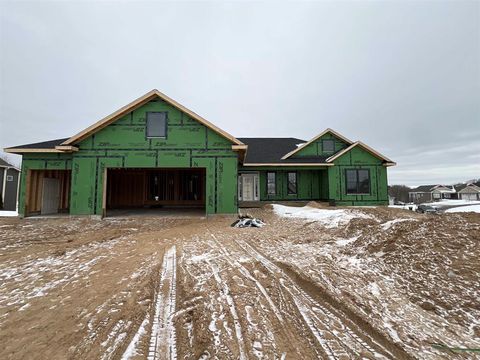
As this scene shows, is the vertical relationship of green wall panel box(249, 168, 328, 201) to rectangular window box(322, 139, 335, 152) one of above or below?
below

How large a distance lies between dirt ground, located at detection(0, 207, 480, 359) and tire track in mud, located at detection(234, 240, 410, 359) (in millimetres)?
14

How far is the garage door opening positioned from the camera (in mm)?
13048

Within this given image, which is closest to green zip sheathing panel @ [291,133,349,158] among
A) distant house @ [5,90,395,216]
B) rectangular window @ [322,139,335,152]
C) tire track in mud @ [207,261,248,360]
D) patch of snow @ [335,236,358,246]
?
rectangular window @ [322,139,335,152]

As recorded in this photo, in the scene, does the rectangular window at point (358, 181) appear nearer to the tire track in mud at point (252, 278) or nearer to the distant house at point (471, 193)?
the tire track in mud at point (252, 278)

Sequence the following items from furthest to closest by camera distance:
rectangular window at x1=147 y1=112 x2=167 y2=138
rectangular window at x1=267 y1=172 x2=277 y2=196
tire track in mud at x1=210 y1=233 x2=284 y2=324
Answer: rectangular window at x1=267 y1=172 x2=277 y2=196 → rectangular window at x1=147 y1=112 x2=167 y2=138 → tire track in mud at x1=210 y1=233 x2=284 y2=324

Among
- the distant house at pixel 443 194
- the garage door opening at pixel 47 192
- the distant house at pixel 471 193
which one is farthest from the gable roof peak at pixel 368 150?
the distant house at pixel 443 194

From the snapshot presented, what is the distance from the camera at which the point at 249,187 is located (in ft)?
60.0

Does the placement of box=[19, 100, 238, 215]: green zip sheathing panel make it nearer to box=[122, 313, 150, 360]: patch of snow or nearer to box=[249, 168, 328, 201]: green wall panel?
box=[249, 168, 328, 201]: green wall panel

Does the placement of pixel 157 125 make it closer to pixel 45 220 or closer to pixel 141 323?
pixel 45 220

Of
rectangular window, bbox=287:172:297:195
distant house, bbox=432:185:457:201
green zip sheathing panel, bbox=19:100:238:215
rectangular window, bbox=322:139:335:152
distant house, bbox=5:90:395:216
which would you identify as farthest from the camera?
distant house, bbox=432:185:457:201

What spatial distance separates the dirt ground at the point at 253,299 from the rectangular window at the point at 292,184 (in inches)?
465

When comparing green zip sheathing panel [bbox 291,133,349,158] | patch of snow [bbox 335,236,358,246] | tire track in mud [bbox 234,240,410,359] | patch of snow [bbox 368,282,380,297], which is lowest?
tire track in mud [bbox 234,240,410,359]

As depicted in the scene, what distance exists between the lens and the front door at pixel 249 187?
717 inches

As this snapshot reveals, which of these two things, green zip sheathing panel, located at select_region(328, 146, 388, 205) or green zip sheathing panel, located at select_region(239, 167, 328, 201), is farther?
green zip sheathing panel, located at select_region(239, 167, 328, 201)
